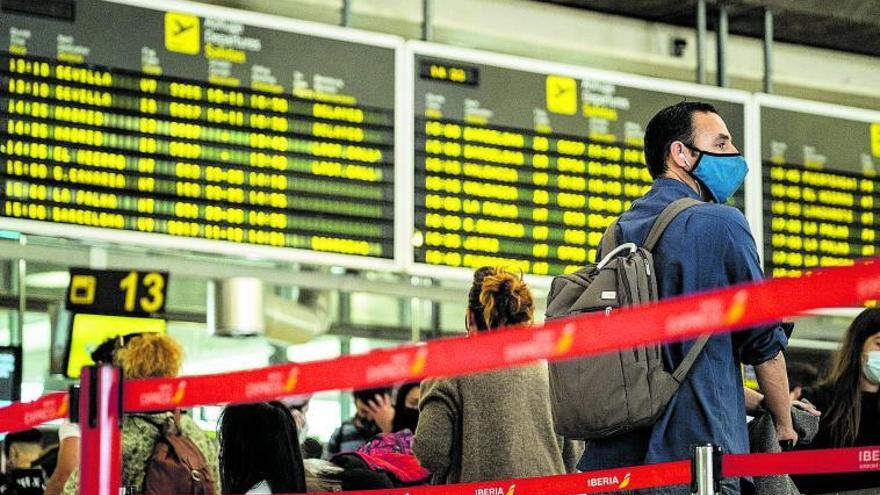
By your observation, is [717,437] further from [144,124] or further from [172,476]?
[144,124]

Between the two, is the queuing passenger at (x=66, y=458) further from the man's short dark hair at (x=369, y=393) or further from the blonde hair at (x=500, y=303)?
the blonde hair at (x=500, y=303)

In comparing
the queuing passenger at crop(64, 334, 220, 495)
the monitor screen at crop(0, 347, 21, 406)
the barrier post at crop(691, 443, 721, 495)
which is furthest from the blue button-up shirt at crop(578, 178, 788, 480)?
the monitor screen at crop(0, 347, 21, 406)

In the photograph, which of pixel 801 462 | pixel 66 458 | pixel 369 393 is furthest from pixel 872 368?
pixel 66 458

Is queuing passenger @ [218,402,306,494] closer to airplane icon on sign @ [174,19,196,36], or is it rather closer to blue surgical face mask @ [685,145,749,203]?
blue surgical face mask @ [685,145,749,203]

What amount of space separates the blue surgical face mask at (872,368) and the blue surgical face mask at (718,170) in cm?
111

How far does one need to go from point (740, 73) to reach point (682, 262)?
15.1ft

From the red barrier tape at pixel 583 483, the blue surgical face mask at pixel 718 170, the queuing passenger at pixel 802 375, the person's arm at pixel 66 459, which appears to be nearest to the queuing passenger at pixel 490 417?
the red barrier tape at pixel 583 483

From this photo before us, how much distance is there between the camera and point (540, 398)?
4.89 m

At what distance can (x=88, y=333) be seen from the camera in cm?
662

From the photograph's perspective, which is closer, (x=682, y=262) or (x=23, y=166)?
(x=682, y=262)

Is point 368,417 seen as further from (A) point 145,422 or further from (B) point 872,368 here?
(B) point 872,368

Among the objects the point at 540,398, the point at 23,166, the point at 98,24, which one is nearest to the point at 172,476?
the point at 540,398

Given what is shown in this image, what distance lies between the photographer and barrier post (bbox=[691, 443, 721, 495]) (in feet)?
11.8

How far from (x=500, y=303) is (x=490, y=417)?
33cm
